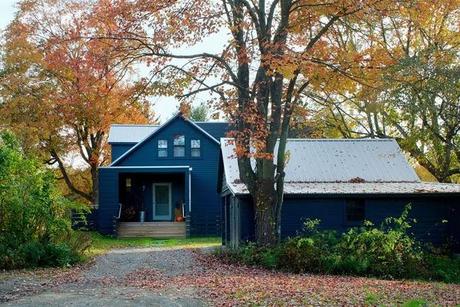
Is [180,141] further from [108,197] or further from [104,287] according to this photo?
[104,287]

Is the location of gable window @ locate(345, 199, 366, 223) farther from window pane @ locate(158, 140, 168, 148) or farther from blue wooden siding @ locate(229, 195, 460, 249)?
window pane @ locate(158, 140, 168, 148)

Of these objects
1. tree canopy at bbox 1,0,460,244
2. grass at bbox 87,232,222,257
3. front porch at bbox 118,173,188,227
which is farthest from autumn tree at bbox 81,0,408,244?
front porch at bbox 118,173,188,227

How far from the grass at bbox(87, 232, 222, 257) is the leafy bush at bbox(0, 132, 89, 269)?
25.3 ft

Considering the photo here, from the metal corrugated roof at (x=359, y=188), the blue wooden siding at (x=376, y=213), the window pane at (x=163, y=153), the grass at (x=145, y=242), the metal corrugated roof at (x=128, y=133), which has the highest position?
the metal corrugated roof at (x=128, y=133)

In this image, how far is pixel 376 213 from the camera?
80.8 feet

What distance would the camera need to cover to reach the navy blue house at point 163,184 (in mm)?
36469

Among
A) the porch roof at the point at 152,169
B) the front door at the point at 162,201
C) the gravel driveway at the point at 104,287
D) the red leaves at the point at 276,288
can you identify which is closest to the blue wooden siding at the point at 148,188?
the front door at the point at 162,201

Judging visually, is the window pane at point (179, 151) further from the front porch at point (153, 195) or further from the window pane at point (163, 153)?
the front porch at point (153, 195)

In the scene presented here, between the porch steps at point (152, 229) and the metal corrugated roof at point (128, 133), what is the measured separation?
20.0ft

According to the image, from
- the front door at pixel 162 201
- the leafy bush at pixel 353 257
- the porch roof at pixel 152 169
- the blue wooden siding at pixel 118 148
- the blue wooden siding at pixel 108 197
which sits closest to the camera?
the leafy bush at pixel 353 257

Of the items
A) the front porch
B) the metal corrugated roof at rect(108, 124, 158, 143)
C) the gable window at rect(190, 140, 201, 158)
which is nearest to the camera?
the gable window at rect(190, 140, 201, 158)

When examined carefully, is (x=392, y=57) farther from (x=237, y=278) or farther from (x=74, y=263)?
(x=74, y=263)

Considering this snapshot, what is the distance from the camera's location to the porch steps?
119 feet

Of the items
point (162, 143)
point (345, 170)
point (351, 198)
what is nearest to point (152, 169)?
point (162, 143)
